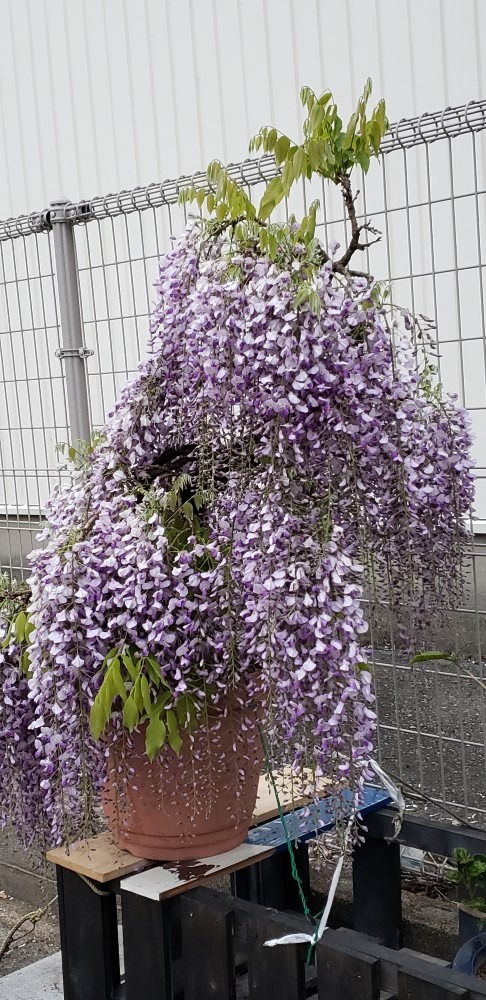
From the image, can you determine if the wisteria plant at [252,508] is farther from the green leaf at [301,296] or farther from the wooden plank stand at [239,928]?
the wooden plank stand at [239,928]

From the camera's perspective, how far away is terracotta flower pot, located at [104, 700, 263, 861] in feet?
6.52

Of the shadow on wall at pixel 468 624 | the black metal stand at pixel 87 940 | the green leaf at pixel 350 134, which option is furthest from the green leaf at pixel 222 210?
the black metal stand at pixel 87 940

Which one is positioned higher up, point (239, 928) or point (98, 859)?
point (98, 859)

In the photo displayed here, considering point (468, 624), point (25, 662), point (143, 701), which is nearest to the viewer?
point (143, 701)

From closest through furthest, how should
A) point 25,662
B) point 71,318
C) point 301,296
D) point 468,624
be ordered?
point 301,296, point 25,662, point 468,624, point 71,318

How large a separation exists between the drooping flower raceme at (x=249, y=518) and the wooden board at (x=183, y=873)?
17 centimetres

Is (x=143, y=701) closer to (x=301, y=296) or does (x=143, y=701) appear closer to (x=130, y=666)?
(x=130, y=666)

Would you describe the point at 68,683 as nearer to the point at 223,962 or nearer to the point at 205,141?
the point at 223,962

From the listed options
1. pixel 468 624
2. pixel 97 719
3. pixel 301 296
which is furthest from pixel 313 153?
pixel 468 624

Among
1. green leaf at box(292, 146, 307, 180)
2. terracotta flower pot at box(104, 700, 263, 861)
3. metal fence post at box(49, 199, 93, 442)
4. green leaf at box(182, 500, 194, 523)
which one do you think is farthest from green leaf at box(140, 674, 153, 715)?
metal fence post at box(49, 199, 93, 442)

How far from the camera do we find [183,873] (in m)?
2.03

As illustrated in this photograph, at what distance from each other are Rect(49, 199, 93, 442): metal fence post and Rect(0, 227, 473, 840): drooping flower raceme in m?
1.33

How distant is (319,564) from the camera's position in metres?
1.72

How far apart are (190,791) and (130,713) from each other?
0.27 m
